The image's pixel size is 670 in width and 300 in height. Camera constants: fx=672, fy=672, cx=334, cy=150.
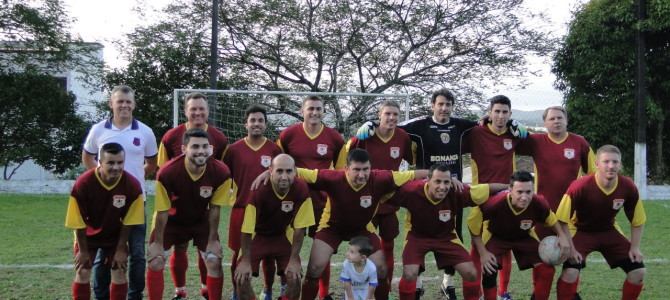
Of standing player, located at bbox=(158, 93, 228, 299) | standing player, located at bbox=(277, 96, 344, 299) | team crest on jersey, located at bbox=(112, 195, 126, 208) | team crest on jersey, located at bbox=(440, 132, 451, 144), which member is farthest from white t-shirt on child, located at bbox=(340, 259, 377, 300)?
team crest on jersey, located at bbox=(112, 195, 126, 208)

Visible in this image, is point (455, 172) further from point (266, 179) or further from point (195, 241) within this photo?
point (195, 241)

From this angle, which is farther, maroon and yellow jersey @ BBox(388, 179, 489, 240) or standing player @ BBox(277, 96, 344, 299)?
standing player @ BBox(277, 96, 344, 299)

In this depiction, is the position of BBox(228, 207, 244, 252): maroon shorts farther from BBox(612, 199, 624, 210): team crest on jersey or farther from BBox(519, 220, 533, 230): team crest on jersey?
BBox(612, 199, 624, 210): team crest on jersey

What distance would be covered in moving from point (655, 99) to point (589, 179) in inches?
487

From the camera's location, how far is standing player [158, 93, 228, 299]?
5.41 meters


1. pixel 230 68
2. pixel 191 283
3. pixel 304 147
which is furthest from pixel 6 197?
pixel 304 147

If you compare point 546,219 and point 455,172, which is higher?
point 455,172

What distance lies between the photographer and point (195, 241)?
5.20 meters

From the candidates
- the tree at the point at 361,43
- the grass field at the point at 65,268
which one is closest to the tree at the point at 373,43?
the tree at the point at 361,43

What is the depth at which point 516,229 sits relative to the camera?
17.2ft

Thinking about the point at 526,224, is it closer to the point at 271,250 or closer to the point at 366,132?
the point at 366,132

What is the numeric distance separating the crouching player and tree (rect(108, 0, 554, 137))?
11267 millimetres

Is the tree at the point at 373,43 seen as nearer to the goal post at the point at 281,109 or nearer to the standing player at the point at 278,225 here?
the goal post at the point at 281,109

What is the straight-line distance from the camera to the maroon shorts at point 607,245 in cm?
519
